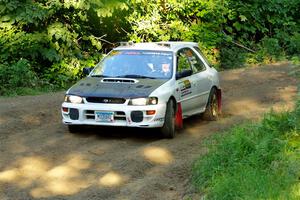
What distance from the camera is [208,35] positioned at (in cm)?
2147

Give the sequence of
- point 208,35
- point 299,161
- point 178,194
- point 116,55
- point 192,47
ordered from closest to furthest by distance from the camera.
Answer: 1. point 299,161
2. point 178,194
3. point 116,55
4. point 192,47
5. point 208,35

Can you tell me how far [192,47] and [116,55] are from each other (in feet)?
5.37

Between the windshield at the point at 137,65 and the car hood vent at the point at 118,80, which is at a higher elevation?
the windshield at the point at 137,65

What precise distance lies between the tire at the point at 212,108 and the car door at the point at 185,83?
0.67 m

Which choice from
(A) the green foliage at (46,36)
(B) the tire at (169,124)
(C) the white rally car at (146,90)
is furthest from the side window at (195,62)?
(A) the green foliage at (46,36)

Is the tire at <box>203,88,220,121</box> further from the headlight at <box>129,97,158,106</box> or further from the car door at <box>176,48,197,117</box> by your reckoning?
the headlight at <box>129,97,158,106</box>

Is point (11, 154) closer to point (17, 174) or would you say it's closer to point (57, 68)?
point (17, 174)

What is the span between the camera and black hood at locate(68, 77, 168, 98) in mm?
9414

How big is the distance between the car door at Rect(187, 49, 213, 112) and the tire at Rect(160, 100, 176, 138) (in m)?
1.23

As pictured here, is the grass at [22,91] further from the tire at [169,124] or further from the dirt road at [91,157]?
the tire at [169,124]

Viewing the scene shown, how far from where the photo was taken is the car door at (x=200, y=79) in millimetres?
10953

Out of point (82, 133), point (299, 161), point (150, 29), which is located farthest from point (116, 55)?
point (150, 29)

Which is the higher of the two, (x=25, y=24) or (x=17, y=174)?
(x=25, y=24)

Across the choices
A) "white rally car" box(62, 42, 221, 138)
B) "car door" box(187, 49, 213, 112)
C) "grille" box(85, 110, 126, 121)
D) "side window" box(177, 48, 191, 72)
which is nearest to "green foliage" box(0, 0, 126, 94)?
"white rally car" box(62, 42, 221, 138)
